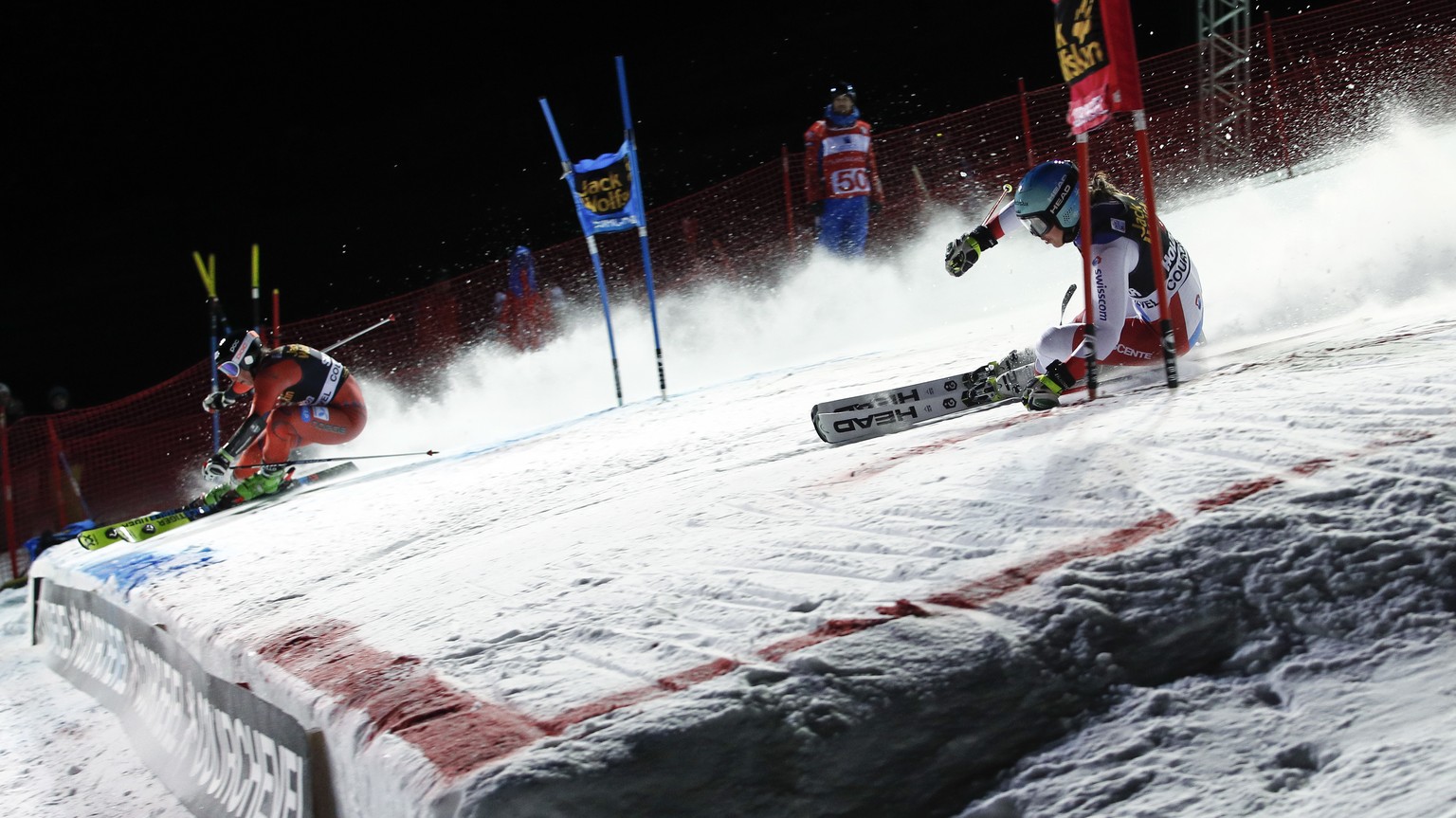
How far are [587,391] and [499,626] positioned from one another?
27.3 feet

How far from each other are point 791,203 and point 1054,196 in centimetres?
718

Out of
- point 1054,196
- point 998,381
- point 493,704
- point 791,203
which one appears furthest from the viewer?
point 791,203

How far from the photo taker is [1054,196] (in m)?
4.59

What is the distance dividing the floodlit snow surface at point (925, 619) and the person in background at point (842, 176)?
19.7 ft

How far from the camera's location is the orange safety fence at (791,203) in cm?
1029

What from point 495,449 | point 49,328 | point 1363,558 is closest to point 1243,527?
point 1363,558

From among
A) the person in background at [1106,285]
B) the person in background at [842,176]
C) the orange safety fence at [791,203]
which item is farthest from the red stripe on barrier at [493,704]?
the person in background at [842,176]

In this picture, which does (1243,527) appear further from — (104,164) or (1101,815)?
(104,164)

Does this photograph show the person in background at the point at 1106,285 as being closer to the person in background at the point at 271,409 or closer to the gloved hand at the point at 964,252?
the gloved hand at the point at 964,252

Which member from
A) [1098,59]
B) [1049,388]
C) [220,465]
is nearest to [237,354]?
[220,465]

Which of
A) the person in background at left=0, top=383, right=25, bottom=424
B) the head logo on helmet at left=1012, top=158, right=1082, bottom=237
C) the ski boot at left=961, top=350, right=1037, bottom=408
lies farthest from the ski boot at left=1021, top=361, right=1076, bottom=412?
the person in background at left=0, top=383, right=25, bottom=424

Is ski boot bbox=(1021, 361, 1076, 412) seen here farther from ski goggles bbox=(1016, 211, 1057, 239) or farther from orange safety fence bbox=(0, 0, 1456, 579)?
orange safety fence bbox=(0, 0, 1456, 579)

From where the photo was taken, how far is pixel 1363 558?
2203 mm

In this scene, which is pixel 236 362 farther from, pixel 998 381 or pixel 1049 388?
pixel 1049 388
